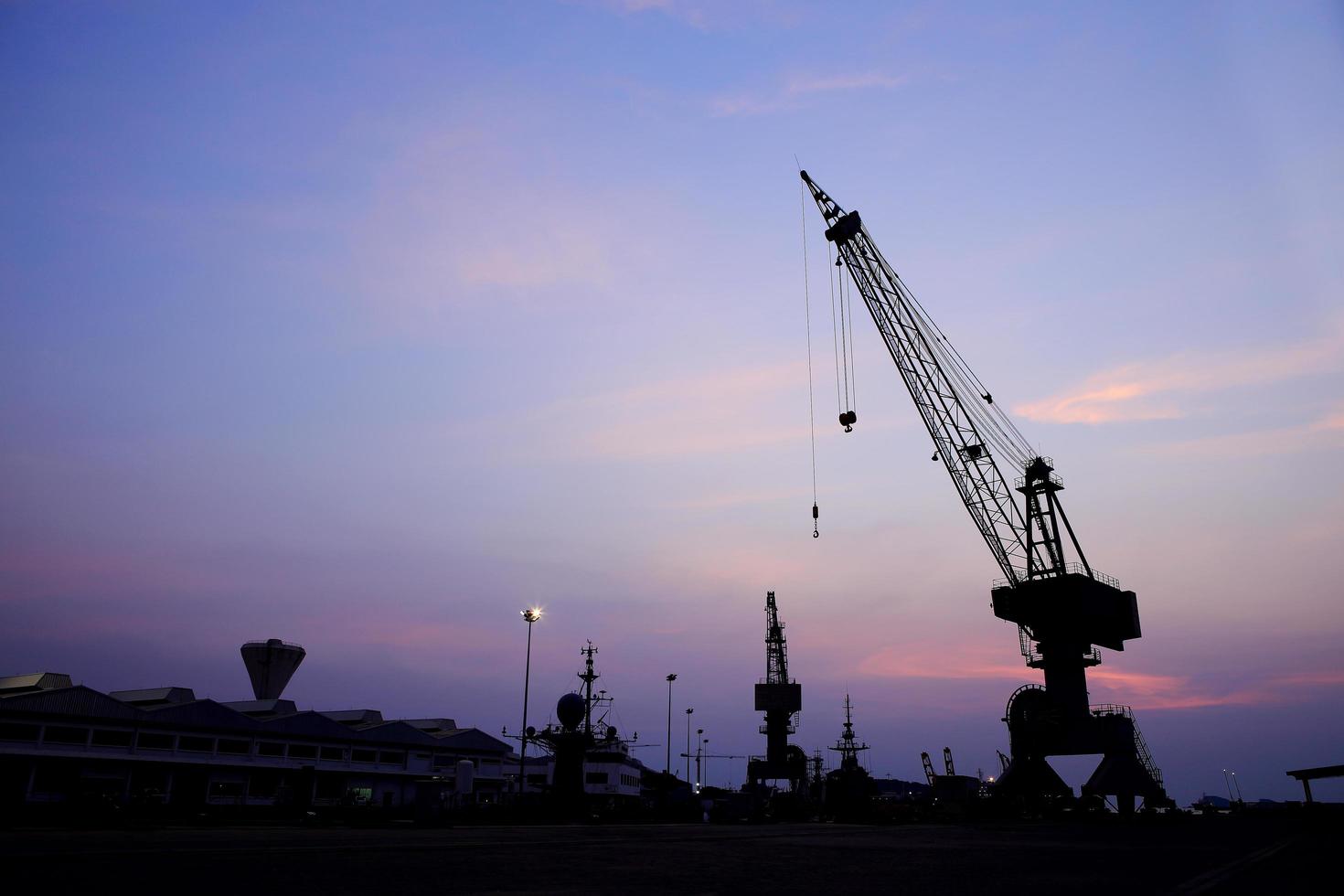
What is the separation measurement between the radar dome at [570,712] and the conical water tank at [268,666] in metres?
55.6

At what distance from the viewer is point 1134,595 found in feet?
299

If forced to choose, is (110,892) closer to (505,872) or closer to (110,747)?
(505,872)

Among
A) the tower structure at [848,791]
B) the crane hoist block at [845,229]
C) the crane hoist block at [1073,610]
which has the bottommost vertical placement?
the tower structure at [848,791]

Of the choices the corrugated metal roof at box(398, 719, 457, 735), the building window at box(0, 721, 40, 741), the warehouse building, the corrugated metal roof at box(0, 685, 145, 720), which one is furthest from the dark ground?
the corrugated metal roof at box(398, 719, 457, 735)

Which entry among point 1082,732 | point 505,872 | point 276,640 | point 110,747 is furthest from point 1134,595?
point 276,640

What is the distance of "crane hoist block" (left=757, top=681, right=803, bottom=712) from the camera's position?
6265 inches

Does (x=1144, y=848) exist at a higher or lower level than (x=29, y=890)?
lower

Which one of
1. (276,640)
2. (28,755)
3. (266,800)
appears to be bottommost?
(266,800)

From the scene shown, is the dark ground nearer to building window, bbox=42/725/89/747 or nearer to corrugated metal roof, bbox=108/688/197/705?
building window, bbox=42/725/89/747

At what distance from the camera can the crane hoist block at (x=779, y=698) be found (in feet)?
Answer: 522

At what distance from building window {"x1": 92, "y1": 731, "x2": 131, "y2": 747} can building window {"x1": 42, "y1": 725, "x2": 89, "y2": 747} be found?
877 mm

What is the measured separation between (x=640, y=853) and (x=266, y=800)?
3191 inches

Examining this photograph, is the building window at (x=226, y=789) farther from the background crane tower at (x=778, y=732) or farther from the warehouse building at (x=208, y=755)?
the background crane tower at (x=778, y=732)

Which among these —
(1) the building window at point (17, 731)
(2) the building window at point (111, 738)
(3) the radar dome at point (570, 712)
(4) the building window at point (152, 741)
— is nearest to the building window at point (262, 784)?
(4) the building window at point (152, 741)
